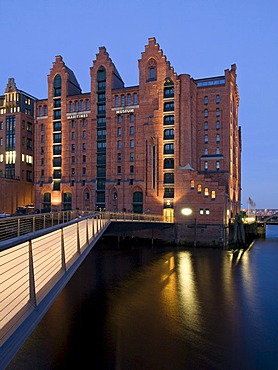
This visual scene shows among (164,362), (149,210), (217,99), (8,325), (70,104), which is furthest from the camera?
(70,104)

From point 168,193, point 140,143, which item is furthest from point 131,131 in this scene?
point 168,193

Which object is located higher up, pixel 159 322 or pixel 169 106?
pixel 169 106

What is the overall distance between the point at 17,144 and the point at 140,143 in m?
27.7

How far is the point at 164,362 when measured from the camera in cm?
1341

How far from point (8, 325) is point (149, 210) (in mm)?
46778

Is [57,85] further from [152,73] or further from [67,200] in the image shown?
[67,200]

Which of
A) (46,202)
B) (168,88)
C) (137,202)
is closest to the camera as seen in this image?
(168,88)

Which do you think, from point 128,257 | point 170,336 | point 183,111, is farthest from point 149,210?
point 170,336

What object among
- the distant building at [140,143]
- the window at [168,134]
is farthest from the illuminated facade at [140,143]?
the distant building at [140,143]

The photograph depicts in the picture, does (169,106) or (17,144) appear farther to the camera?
(17,144)

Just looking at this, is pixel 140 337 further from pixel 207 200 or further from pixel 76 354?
pixel 207 200

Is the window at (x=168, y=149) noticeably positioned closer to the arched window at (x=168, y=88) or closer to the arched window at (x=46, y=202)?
the arched window at (x=168, y=88)

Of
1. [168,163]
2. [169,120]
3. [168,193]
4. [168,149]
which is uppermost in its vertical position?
[169,120]

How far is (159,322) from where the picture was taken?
17938mm
